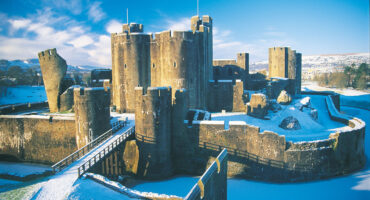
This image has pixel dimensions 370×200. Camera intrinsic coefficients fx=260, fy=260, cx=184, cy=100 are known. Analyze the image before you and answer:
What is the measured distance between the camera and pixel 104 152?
1409 cm

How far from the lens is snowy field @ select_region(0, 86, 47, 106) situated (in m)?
48.7

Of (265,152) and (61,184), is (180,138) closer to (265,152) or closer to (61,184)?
(265,152)

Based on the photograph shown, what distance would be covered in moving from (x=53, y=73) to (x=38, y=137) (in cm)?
833

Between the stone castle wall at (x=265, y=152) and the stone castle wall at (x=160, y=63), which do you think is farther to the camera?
the stone castle wall at (x=160, y=63)

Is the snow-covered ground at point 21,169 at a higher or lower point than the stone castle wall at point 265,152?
lower

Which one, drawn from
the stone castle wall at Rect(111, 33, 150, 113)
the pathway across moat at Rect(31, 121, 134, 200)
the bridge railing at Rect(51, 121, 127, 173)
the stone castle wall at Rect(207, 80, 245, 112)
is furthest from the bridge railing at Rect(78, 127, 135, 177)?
the stone castle wall at Rect(207, 80, 245, 112)

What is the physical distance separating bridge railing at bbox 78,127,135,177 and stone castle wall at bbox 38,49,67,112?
1243cm

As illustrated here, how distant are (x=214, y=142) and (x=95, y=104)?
8.20m

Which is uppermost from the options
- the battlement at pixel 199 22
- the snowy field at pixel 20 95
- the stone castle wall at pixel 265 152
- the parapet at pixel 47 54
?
the battlement at pixel 199 22

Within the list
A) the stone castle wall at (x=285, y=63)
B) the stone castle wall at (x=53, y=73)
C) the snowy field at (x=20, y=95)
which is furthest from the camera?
the snowy field at (x=20, y=95)

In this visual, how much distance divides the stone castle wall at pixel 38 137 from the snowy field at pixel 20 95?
29.8m

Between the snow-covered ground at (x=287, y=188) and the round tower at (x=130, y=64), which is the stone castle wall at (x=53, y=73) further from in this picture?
the snow-covered ground at (x=287, y=188)

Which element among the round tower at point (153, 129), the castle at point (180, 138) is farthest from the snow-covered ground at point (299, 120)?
the round tower at point (153, 129)

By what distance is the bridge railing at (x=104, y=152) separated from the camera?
1216 centimetres
